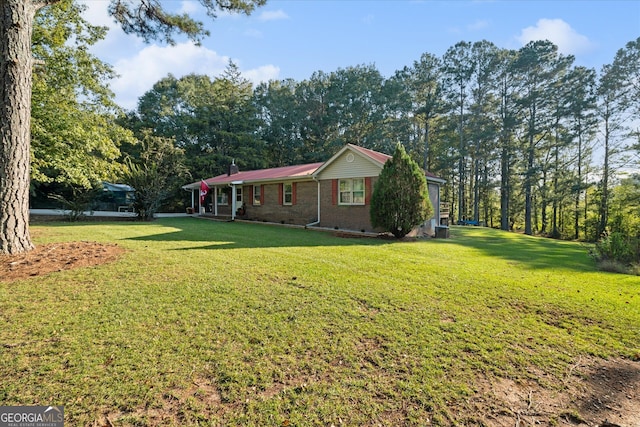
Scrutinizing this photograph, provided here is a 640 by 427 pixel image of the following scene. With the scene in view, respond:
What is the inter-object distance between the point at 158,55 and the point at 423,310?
463 inches

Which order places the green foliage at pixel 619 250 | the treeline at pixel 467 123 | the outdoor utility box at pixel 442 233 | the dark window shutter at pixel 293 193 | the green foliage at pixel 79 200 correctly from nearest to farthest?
the green foliage at pixel 619 250 → the outdoor utility box at pixel 442 233 → the green foliage at pixel 79 200 → the dark window shutter at pixel 293 193 → the treeline at pixel 467 123

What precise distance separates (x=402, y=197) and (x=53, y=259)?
10.1 m

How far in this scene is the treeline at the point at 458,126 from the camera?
26.0 meters

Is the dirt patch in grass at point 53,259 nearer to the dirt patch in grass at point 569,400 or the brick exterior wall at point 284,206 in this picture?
the dirt patch in grass at point 569,400

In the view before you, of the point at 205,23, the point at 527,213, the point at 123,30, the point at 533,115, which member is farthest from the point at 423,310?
A: the point at 533,115

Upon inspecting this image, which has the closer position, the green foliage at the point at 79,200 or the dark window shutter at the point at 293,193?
the green foliage at the point at 79,200

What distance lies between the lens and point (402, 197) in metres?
11.4

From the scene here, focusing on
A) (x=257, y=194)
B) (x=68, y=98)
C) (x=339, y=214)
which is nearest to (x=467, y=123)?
(x=339, y=214)

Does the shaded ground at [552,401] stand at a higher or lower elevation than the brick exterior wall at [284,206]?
lower

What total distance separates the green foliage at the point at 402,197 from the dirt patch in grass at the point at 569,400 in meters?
8.60

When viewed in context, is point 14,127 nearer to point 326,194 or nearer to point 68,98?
point 68,98

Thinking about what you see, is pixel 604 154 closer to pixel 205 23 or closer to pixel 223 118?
pixel 205 23

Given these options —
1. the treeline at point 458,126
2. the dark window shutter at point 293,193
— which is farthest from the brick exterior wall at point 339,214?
the treeline at point 458,126

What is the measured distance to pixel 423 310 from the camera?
4133 mm
